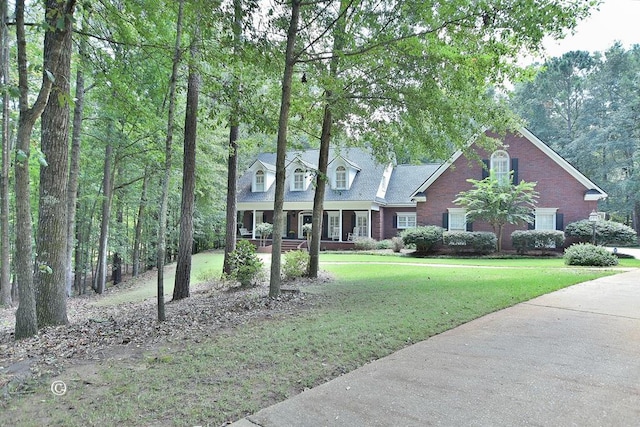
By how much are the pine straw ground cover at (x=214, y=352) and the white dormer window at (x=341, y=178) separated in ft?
58.8

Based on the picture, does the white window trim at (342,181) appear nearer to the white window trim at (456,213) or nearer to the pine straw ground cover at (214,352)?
the white window trim at (456,213)

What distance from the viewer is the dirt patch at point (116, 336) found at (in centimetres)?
409

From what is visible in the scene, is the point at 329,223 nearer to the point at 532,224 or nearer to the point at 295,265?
the point at 532,224

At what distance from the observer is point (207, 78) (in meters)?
7.73

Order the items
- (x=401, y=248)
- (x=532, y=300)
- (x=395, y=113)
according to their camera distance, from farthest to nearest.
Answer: (x=401, y=248) → (x=395, y=113) → (x=532, y=300)

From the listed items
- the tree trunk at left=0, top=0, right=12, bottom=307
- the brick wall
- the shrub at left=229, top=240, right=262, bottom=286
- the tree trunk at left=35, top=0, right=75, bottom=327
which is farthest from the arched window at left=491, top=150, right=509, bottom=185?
the tree trunk at left=0, top=0, right=12, bottom=307

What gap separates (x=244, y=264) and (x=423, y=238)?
1158 centimetres

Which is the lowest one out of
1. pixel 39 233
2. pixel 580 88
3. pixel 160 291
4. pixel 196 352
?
pixel 196 352

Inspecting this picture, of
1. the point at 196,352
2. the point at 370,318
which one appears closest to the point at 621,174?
the point at 370,318

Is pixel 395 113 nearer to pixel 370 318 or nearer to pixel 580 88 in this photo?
pixel 370 318


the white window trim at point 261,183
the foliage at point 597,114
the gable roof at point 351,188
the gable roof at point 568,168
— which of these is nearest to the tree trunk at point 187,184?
the gable roof at point 568,168

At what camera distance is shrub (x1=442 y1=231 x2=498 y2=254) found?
19.0 metres

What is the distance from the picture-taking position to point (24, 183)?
5.05 m

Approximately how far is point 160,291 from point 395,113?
23.9 ft
